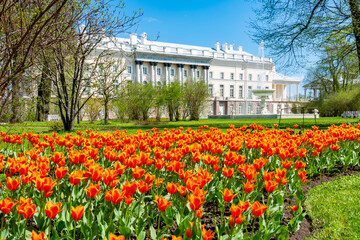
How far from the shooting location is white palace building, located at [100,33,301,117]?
1906 inches

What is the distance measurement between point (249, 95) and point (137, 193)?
5946 centimetres

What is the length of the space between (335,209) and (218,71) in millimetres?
55130

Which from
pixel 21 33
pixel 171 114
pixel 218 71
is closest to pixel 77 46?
pixel 21 33

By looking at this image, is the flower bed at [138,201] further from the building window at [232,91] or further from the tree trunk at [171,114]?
the building window at [232,91]

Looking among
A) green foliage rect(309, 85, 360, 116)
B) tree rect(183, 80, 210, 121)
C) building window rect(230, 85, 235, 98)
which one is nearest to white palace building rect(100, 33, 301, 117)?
building window rect(230, 85, 235, 98)

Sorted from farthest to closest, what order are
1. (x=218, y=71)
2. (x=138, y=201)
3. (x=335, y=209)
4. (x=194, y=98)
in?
1. (x=218, y=71)
2. (x=194, y=98)
3. (x=335, y=209)
4. (x=138, y=201)

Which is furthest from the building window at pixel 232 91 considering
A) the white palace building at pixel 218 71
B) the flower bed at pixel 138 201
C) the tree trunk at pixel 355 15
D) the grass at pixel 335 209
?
the flower bed at pixel 138 201

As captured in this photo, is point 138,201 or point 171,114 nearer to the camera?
point 138,201

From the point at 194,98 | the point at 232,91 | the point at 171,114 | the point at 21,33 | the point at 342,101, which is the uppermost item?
the point at 232,91

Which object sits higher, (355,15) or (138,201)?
(355,15)

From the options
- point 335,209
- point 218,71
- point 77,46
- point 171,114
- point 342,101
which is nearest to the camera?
point 335,209

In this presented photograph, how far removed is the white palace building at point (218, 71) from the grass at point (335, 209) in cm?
4370

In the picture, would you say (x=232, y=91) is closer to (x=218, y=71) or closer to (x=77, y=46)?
(x=218, y=71)

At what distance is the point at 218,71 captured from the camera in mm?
56812
